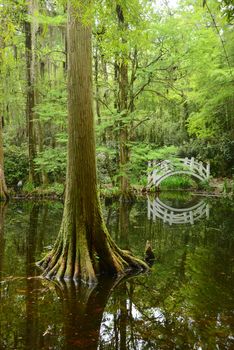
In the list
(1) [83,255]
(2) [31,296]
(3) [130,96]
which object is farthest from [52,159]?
(2) [31,296]

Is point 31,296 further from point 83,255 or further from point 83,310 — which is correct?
point 83,255

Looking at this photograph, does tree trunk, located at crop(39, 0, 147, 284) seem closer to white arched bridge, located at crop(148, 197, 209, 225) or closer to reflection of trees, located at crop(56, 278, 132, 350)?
reflection of trees, located at crop(56, 278, 132, 350)

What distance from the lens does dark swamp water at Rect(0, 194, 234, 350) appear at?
4062 mm

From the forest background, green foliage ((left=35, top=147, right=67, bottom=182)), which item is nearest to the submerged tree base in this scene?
the forest background

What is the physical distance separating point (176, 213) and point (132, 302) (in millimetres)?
9028

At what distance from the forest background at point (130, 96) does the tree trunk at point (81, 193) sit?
402 centimetres

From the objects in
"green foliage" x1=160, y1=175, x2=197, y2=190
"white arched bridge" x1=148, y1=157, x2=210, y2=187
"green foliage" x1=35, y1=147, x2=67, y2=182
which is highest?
"green foliage" x1=35, y1=147, x2=67, y2=182

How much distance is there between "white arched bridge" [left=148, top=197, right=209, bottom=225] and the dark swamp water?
264 centimetres

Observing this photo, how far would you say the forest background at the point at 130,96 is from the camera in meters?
14.0

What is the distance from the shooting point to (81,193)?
6.21m

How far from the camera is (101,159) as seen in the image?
1928cm

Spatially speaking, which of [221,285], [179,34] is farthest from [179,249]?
[179,34]

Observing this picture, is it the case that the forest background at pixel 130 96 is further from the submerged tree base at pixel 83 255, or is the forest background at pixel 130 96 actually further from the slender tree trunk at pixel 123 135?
the submerged tree base at pixel 83 255

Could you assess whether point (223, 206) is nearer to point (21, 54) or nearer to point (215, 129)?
point (215, 129)
